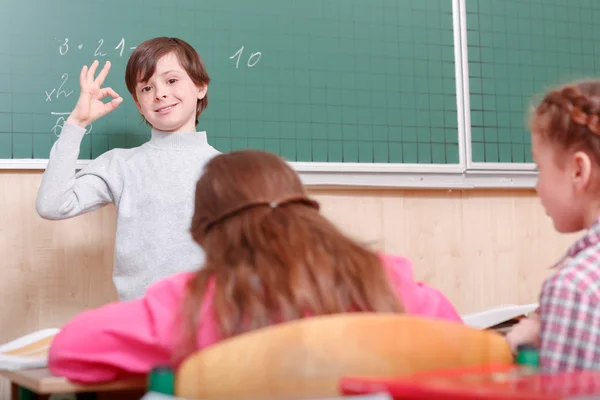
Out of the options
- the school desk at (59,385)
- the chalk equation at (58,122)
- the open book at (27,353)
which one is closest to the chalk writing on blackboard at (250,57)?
the chalk equation at (58,122)

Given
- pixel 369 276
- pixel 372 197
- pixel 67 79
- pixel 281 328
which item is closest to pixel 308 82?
pixel 372 197

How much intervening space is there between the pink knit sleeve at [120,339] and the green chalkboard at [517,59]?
1656 mm

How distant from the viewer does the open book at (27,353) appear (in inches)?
46.1

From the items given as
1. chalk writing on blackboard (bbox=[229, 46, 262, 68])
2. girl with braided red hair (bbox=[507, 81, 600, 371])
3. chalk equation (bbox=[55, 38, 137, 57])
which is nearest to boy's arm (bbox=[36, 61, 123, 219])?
chalk equation (bbox=[55, 38, 137, 57])

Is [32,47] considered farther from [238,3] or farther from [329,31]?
[329,31]

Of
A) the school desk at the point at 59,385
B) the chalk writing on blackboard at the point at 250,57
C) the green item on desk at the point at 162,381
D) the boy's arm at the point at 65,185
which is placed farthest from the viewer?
the chalk writing on blackboard at the point at 250,57

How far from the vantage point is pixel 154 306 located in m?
1.04

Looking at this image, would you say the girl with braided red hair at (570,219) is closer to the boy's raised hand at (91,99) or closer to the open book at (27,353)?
the open book at (27,353)

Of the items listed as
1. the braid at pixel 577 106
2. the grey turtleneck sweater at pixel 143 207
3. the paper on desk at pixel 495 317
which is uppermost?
the braid at pixel 577 106

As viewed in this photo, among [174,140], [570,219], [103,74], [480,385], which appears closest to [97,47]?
[103,74]

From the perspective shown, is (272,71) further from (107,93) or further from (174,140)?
(107,93)

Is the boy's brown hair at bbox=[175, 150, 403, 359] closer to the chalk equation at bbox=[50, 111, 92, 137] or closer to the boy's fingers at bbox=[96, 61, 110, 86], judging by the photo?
the boy's fingers at bbox=[96, 61, 110, 86]

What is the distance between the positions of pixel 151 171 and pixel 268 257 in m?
1.05

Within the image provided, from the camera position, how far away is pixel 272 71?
89.9 inches
